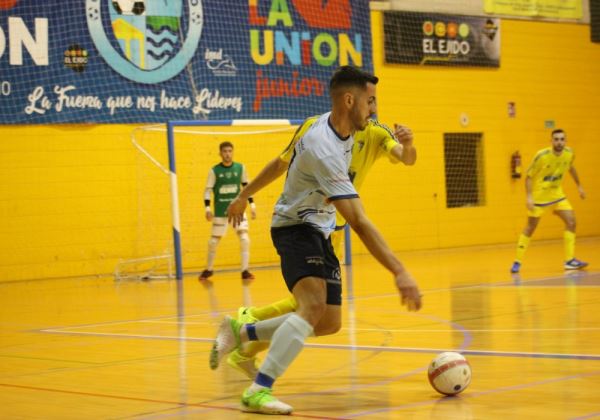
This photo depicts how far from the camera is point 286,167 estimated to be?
662cm

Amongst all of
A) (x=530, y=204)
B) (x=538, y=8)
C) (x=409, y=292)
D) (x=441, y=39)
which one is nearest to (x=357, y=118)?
(x=409, y=292)

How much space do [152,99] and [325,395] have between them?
1380cm

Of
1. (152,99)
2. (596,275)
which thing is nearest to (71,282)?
(152,99)

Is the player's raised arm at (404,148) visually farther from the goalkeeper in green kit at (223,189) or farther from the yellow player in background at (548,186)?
the goalkeeper in green kit at (223,189)

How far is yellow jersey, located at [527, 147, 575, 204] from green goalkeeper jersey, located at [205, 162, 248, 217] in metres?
4.66

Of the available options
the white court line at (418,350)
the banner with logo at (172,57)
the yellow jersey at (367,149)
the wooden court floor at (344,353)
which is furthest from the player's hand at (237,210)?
the banner with logo at (172,57)

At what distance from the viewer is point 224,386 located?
680 cm

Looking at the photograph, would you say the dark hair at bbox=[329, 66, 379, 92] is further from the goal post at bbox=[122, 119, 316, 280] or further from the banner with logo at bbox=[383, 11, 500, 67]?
the banner with logo at bbox=[383, 11, 500, 67]

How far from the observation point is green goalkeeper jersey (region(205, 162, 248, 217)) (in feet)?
57.1

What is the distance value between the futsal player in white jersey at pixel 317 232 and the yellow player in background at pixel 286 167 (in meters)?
0.33

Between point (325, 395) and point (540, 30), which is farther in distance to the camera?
point (540, 30)

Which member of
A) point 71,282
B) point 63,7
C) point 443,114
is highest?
point 63,7

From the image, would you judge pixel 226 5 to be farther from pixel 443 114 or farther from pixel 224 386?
pixel 224 386

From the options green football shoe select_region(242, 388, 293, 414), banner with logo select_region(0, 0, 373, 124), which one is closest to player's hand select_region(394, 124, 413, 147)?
green football shoe select_region(242, 388, 293, 414)
